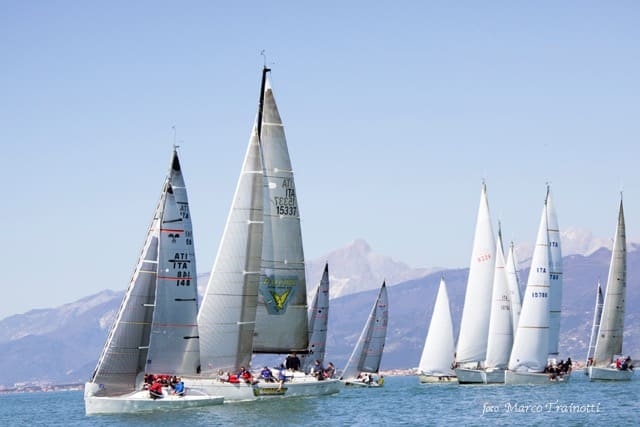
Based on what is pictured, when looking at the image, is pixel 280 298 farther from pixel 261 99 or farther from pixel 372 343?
pixel 372 343

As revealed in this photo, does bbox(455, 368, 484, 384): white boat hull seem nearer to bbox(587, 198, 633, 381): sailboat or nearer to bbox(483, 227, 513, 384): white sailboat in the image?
bbox(483, 227, 513, 384): white sailboat

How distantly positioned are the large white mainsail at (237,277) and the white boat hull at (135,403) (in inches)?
156

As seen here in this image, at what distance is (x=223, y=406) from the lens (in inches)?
2451

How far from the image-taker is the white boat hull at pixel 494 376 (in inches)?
3600

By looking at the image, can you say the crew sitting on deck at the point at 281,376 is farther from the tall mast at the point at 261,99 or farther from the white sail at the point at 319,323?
the white sail at the point at 319,323

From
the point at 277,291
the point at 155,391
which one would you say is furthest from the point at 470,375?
the point at 155,391

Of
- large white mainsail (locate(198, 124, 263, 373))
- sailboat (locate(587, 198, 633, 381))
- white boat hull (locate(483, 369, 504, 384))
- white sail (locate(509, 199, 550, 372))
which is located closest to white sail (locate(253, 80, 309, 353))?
large white mainsail (locate(198, 124, 263, 373))

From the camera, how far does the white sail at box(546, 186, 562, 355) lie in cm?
9006

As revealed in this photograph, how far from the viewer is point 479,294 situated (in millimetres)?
97500

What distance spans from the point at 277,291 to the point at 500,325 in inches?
1186

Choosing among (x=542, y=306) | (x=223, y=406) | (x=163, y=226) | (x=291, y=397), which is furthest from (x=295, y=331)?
(x=542, y=306)

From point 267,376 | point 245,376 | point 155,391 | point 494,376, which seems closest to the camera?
point 155,391

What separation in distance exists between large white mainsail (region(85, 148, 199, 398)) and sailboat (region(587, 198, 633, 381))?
46.4 m

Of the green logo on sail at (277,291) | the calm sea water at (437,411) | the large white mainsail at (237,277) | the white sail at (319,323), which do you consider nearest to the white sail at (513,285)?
the calm sea water at (437,411)
